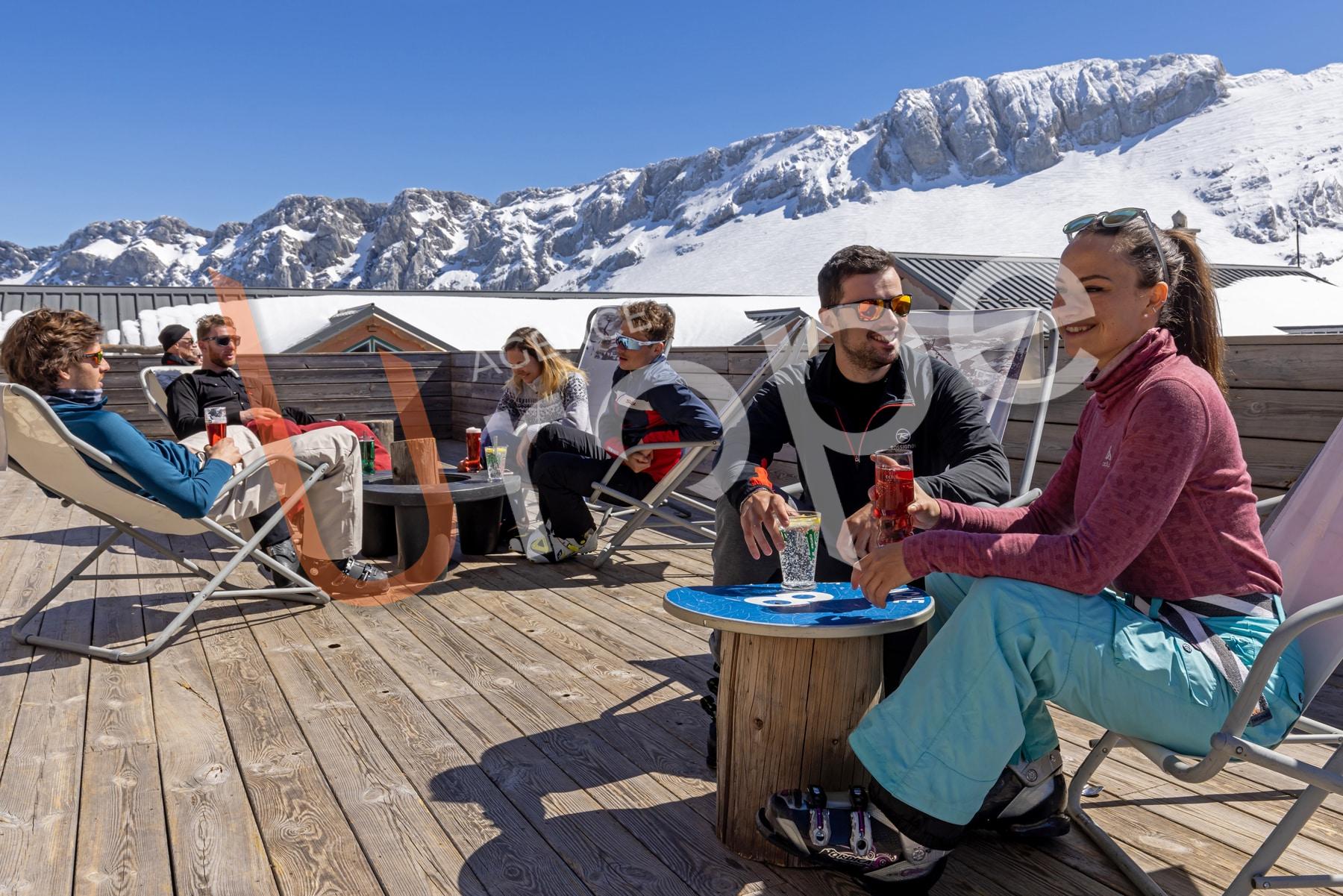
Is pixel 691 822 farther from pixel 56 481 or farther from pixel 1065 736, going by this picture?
pixel 56 481

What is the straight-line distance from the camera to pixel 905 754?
1536 millimetres

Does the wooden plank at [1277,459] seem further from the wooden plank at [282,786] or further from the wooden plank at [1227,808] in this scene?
the wooden plank at [282,786]

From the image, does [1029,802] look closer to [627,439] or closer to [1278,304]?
[627,439]

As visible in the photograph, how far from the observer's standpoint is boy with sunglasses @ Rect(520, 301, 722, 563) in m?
4.06

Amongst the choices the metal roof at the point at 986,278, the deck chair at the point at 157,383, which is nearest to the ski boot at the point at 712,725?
the deck chair at the point at 157,383

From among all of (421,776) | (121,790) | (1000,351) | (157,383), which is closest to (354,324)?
(157,383)

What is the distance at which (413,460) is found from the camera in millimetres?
4277

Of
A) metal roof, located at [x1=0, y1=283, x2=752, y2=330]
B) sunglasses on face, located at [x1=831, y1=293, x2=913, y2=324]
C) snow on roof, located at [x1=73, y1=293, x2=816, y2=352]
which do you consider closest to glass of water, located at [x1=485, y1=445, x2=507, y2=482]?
sunglasses on face, located at [x1=831, y1=293, x2=913, y2=324]

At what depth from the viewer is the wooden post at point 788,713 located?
5.74 ft

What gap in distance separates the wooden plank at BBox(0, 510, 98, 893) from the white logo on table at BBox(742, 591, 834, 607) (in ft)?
4.49

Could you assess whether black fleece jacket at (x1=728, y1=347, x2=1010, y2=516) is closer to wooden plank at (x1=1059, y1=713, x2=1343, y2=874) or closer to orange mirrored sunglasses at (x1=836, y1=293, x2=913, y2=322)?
orange mirrored sunglasses at (x1=836, y1=293, x2=913, y2=322)

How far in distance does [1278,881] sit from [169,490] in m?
2.94

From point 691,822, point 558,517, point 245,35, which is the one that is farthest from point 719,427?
point 245,35

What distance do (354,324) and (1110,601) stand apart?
54.1 ft
